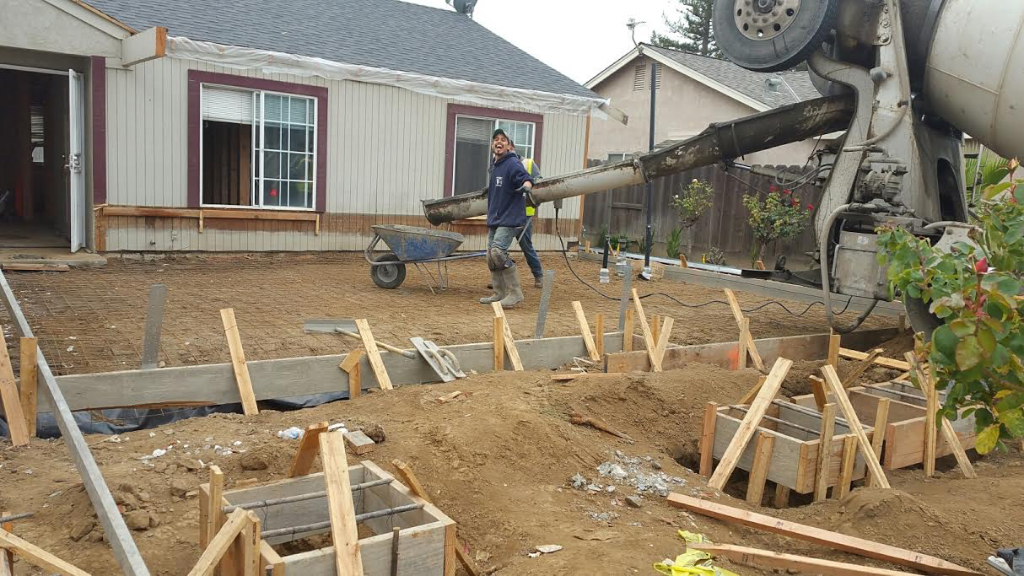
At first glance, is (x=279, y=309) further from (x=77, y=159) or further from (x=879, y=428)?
(x=879, y=428)

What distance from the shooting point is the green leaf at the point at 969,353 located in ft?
9.23

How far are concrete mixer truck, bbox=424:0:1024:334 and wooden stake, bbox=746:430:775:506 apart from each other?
86.2 inches

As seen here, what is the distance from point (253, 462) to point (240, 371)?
1.17 meters

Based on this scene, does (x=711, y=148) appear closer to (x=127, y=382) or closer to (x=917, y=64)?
(x=917, y=64)

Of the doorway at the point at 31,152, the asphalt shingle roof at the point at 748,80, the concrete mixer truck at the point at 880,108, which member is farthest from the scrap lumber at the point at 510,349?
the asphalt shingle roof at the point at 748,80

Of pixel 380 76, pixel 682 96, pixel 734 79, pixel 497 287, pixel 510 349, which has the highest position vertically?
pixel 734 79

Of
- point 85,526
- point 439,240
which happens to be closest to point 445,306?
point 439,240

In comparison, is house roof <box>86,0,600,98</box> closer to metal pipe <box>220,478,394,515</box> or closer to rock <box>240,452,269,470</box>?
rock <box>240,452,269,470</box>

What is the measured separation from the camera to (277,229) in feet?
40.0

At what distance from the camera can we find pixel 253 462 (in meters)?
4.34

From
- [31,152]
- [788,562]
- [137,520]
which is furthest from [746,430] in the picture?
[31,152]

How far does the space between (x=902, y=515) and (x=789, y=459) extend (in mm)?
714

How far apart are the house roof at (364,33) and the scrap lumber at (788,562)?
33.0ft

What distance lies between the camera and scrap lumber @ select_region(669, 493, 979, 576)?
12.2ft
